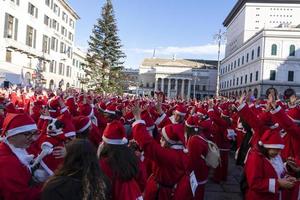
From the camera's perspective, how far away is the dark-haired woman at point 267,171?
4766 mm

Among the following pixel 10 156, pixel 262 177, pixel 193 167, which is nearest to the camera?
pixel 10 156

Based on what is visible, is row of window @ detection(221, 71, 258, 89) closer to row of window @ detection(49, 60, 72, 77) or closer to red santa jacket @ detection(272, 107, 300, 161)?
row of window @ detection(49, 60, 72, 77)

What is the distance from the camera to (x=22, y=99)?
14.3 meters

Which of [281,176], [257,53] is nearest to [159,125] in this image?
[281,176]

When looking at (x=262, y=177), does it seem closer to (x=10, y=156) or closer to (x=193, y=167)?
(x=193, y=167)

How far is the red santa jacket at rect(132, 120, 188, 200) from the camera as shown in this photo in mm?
4703

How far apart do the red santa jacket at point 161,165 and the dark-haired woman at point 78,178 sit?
1.48 metres

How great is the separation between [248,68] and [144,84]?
168ft

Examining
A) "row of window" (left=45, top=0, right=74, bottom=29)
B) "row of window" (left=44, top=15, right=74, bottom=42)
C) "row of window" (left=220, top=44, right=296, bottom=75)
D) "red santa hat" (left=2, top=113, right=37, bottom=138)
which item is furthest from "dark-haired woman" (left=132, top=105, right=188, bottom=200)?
"row of window" (left=220, top=44, right=296, bottom=75)

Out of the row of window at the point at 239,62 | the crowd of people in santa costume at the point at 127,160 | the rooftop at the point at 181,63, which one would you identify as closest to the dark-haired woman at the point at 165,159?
the crowd of people in santa costume at the point at 127,160

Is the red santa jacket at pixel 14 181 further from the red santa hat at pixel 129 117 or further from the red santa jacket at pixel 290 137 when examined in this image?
the red santa hat at pixel 129 117

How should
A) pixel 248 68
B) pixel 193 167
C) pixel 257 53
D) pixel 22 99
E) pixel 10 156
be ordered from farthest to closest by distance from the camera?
1. pixel 248 68
2. pixel 257 53
3. pixel 22 99
4. pixel 193 167
5. pixel 10 156

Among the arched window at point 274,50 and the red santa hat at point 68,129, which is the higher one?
the arched window at point 274,50

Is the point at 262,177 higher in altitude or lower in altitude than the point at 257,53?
lower
